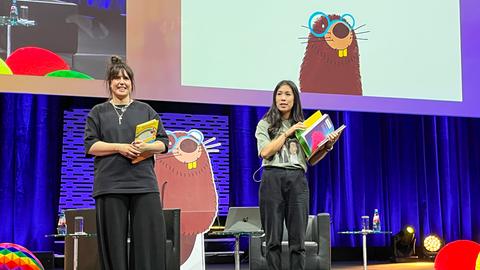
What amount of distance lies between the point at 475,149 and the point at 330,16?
3.25 m

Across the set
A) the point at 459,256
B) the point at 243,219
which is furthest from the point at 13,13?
the point at 459,256

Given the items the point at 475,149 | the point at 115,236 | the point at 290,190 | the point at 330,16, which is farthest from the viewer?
the point at 475,149

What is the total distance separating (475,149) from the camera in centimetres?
746

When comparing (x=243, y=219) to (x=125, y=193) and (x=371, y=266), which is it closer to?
(x=125, y=193)

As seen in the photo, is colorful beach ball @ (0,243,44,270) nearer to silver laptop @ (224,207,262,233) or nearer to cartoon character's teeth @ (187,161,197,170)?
silver laptop @ (224,207,262,233)

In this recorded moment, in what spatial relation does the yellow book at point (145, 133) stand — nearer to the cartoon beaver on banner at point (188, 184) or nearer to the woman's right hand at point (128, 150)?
the woman's right hand at point (128, 150)

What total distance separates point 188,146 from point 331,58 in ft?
4.82

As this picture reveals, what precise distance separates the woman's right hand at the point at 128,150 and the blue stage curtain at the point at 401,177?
4633 millimetres

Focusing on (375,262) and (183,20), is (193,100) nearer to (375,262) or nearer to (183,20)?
(183,20)

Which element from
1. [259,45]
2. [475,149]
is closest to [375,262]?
[475,149]

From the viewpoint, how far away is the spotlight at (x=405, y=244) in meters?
6.77

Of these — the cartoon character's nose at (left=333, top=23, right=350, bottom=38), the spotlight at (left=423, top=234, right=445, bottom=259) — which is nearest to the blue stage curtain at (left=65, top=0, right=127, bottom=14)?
the cartoon character's nose at (left=333, top=23, right=350, bottom=38)

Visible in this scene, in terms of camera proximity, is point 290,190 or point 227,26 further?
point 227,26

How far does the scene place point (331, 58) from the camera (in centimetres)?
517
